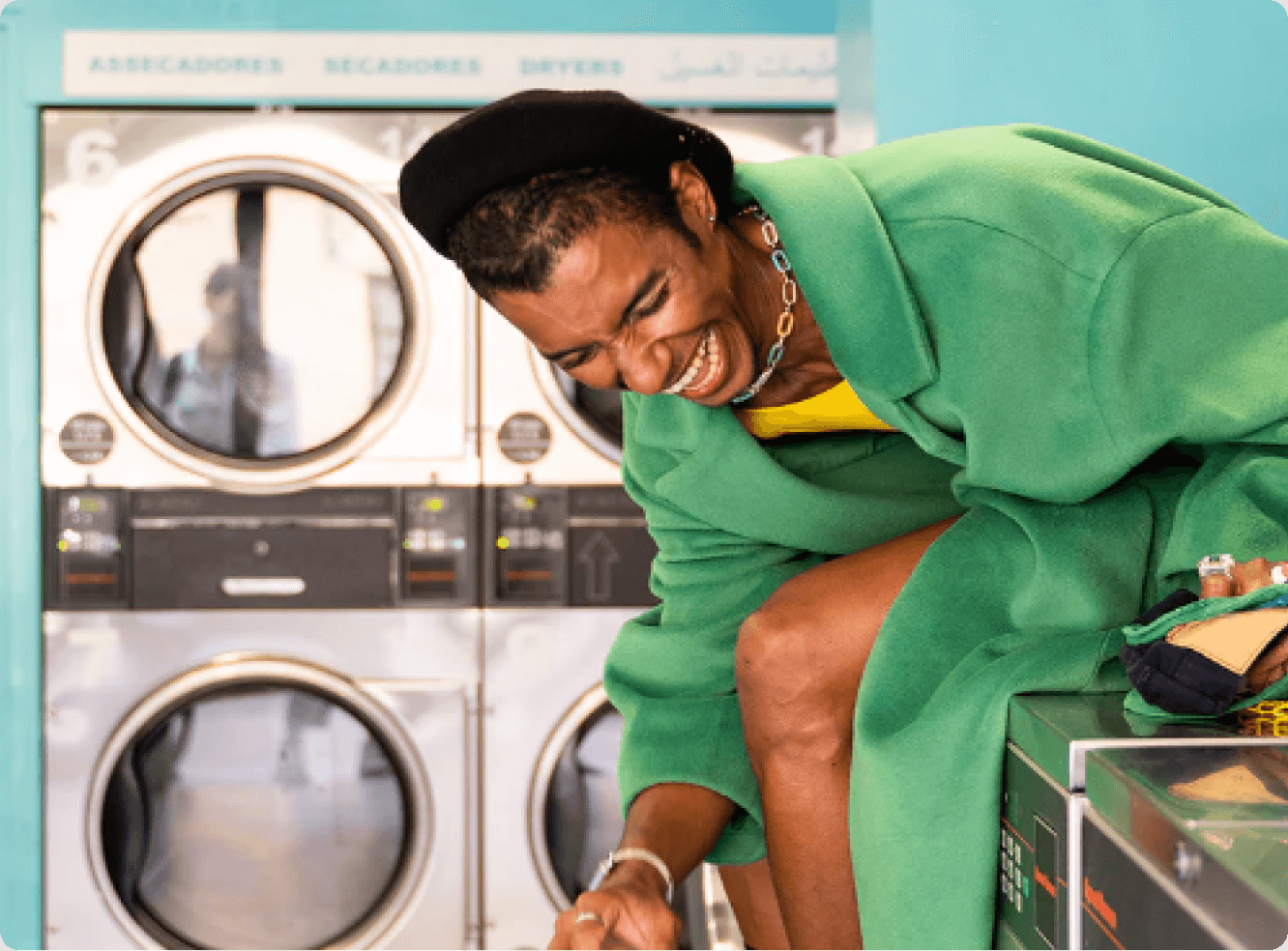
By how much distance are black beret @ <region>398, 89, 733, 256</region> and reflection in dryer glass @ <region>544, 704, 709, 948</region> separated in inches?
59.6

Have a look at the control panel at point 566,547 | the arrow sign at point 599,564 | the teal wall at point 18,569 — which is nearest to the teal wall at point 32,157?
the teal wall at point 18,569

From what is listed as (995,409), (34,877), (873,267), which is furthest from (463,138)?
(34,877)

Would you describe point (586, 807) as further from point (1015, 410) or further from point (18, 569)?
point (1015, 410)

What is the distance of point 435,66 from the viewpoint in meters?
2.33

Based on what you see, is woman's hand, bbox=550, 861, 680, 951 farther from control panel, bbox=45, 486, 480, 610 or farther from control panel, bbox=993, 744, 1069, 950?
control panel, bbox=45, 486, 480, 610

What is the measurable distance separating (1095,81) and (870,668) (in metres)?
1.04

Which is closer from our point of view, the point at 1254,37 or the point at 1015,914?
the point at 1015,914

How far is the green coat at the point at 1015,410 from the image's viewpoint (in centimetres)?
86

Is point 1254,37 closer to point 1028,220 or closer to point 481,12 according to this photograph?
point 1028,220

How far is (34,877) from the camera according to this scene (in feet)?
7.73

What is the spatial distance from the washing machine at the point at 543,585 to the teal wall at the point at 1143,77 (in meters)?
0.58

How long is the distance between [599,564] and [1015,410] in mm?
1536

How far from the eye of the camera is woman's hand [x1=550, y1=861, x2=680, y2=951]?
0.89 metres

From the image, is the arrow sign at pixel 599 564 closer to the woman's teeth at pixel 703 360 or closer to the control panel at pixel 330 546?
the control panel at pixel 330 546
